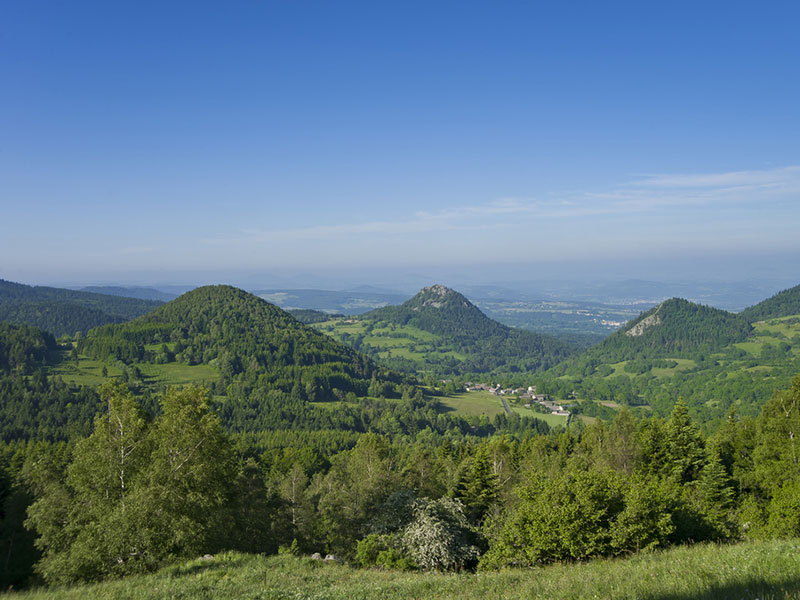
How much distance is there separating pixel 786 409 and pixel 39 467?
70.6m

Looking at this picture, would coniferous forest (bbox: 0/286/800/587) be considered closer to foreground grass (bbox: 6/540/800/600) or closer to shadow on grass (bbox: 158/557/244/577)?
shadow on grass (bbox: 158/557/244/577)

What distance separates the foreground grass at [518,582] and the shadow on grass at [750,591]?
0.06 feet

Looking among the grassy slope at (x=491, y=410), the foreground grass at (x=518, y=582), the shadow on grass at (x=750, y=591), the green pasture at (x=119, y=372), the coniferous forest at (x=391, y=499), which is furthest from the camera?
the grassy slope at (x=491, y=410)

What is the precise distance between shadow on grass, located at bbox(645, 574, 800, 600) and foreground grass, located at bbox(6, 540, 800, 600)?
2 centimetres

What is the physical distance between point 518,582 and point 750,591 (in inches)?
297

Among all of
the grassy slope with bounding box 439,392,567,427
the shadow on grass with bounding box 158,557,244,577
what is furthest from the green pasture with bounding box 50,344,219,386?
the shadow on grass with bounding box 158,557,244,577

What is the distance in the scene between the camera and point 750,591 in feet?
32.2

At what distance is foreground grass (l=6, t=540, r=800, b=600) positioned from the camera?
1092 cm

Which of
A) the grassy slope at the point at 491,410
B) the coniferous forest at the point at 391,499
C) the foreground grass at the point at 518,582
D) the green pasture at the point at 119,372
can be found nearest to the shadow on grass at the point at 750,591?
the foreground grass at the point at 518,582

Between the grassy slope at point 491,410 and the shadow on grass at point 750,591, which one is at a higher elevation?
the shadow on grass at point 750,591

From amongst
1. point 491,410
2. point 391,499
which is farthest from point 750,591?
point 491,410

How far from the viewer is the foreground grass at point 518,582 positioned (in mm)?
10922

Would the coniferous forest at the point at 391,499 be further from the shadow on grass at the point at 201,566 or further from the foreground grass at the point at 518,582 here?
the foreground grass at the point at 518,582

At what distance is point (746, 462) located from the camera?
140 ft
